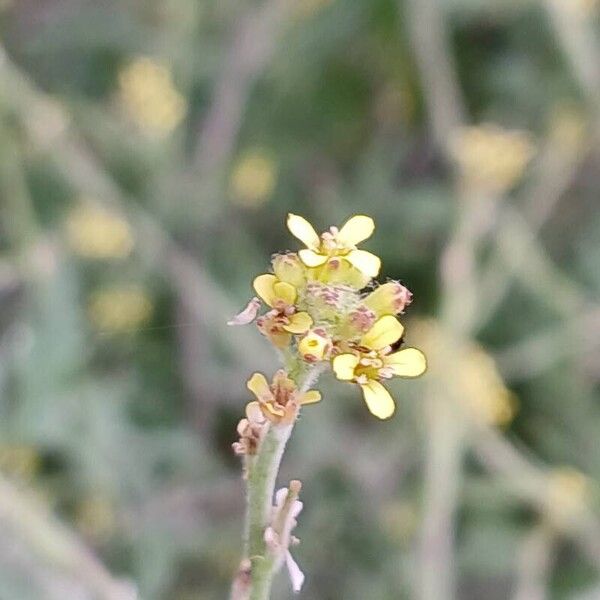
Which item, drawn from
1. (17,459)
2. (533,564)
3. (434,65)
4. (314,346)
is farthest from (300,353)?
(434,65)

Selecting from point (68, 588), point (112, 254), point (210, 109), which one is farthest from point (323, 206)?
point (68, 588)

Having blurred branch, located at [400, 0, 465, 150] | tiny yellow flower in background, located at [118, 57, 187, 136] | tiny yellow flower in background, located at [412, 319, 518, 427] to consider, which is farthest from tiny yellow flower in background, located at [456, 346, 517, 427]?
tiny yellow flower in background, located at [118, 57, 187, 136]

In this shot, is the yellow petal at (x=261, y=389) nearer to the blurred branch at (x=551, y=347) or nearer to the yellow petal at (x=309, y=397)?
the yellow petal at (x=309, y=397)

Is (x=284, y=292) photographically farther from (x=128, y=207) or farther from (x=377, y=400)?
(x=128, y=207)

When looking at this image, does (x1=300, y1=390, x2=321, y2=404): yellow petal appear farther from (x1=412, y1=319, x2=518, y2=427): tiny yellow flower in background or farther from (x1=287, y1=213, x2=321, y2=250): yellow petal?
(x1=412, y1=319, x2=518, y2=427): tiny yellow flower in background

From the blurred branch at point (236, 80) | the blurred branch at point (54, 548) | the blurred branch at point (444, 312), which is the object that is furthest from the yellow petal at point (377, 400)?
the blurred branch at point (236, 80)

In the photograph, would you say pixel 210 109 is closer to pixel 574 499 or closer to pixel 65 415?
pixel 65 415

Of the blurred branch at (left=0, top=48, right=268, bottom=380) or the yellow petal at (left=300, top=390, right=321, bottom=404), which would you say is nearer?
the yellow petal at (left=300, top=390, right=321, bottom=404)
